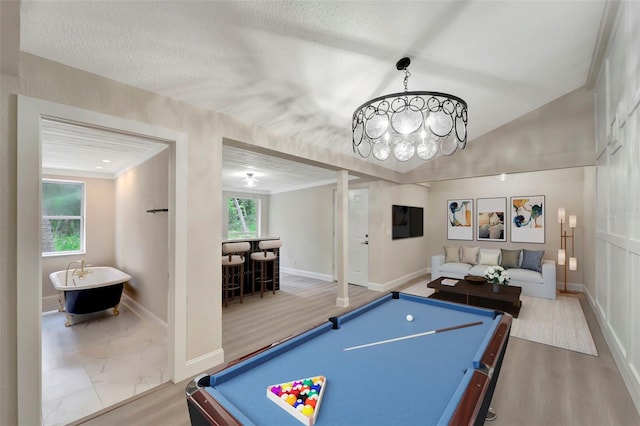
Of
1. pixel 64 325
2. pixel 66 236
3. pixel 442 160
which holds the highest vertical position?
pixel 442 160

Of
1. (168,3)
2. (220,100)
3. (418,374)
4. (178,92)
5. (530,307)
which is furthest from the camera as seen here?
(530,307)

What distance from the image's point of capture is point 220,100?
2.44 metres

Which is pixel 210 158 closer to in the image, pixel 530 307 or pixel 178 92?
pixel 178 92

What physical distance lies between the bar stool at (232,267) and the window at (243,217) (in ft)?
9.94

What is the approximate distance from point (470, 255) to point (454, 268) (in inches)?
24.5

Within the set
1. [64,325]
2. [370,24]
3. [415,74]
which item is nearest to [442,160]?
[415,74]

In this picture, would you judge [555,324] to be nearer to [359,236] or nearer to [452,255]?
[452,255]

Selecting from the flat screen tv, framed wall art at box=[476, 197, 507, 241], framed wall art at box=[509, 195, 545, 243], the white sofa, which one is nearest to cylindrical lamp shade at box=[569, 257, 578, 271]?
the white sofa

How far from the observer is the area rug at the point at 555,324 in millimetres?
3033

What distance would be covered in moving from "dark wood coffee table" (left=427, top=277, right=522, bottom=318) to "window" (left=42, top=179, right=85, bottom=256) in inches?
245

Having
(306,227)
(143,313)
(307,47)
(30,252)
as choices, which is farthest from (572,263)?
(143,313)

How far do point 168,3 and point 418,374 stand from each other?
238 cm

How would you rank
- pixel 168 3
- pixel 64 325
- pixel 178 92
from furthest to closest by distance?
1. pixel 64 325
2. pixel 178 92
3. pixel 168 3

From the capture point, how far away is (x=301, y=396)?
106 centimetres
